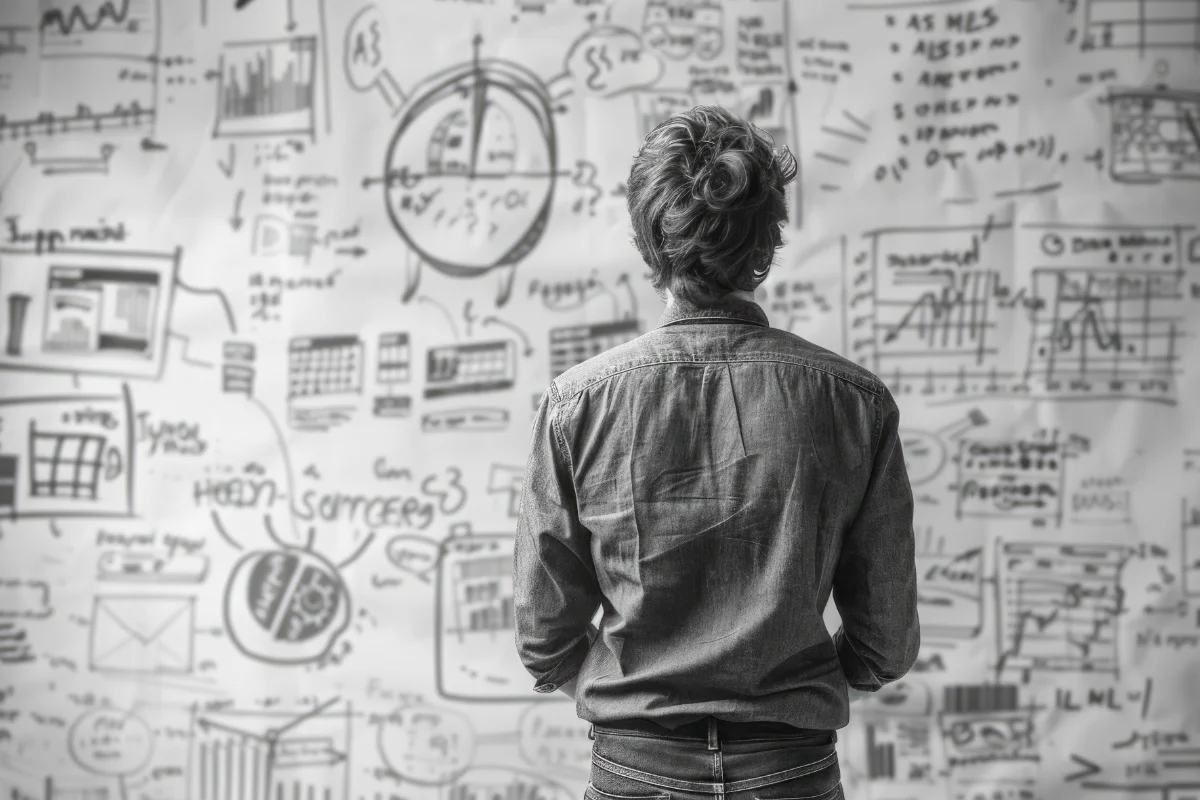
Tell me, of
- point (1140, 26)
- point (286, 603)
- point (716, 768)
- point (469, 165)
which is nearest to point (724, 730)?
point (716, 768)

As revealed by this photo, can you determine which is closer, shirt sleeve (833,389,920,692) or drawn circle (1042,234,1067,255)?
shirt sleeve (833,389,920,692)

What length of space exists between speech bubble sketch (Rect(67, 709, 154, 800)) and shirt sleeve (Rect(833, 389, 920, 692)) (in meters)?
1.80

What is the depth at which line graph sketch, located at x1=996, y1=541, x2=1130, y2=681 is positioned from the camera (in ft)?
7.18

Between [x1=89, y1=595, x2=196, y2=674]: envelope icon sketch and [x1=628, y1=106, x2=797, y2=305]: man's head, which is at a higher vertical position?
[x1=628, y1=106, x2=797, y2=305]: man's head

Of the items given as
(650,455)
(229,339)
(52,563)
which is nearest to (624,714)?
(650,455)

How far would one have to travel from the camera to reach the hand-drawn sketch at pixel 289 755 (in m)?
2.23

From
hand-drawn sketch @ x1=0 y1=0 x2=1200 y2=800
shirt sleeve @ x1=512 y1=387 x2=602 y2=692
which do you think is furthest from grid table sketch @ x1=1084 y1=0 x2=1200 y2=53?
shirt sleeve @ x1=512 y1=387 x2=602 y2=692

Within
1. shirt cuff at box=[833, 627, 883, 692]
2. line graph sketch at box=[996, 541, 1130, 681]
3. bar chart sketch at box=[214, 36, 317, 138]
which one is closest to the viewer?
shirt cuff at box=[833, 627, 883, 692]

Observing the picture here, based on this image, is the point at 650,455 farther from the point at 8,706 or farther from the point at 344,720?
the point at 8,706

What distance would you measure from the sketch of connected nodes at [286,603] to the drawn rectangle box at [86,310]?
51 centimetres

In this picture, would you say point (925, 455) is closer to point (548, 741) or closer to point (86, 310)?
point (548, 741)

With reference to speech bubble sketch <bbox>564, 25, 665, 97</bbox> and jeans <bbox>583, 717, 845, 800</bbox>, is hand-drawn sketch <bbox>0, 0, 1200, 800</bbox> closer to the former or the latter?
speech bubble sketch <bbox>564, 25, 665, 97</bbox>

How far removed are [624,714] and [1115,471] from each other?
1.59 meters

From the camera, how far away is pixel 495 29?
2264 mm
